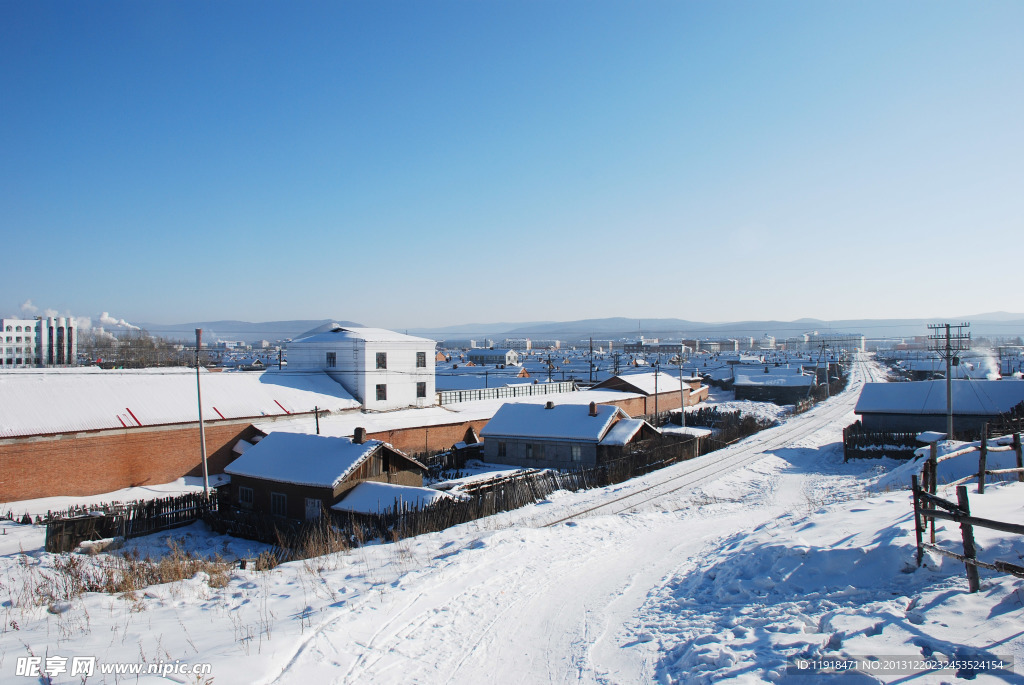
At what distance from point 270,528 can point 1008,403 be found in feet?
142

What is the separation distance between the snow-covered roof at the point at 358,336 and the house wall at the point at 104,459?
1356 cm

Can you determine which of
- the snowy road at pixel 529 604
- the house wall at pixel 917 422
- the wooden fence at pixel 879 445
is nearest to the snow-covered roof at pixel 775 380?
the house wall at pixel 917 422

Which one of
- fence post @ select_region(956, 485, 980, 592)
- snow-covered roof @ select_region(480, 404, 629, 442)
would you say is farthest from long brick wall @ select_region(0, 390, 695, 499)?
fence post @ select_region(956, 485, 980, 592)

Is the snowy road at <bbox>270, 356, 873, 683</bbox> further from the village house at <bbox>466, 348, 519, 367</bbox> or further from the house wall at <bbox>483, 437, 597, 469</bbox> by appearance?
the village house at <bbox>466, 348, 519, 367</bbox>

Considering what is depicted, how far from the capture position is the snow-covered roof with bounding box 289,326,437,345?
146 feet

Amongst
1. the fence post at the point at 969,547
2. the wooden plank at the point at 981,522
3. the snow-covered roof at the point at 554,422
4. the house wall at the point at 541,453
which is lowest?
the house wall at the point at 541,453

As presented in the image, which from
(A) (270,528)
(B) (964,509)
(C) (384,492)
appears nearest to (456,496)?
(C) (384,492)

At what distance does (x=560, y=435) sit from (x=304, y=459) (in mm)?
14180

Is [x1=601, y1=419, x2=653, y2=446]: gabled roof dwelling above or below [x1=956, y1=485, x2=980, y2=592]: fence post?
below

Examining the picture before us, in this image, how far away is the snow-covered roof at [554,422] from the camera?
105 ft

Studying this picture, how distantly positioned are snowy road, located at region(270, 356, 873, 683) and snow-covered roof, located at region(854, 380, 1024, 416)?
27597mm

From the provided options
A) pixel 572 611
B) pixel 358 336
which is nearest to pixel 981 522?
pixel 572 611

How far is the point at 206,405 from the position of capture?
32.4 m

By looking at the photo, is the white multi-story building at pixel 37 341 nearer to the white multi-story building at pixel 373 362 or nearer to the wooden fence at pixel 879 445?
the white multi-story building at pixel 373 362
